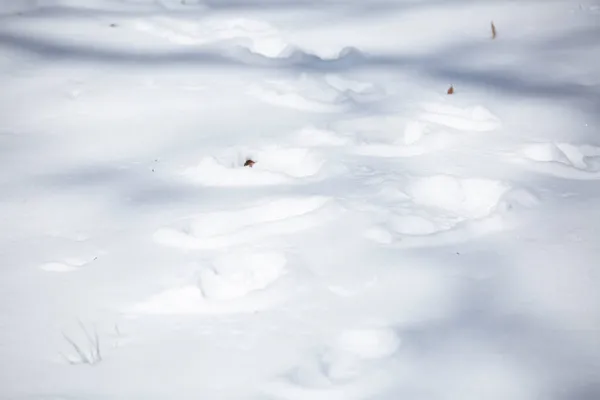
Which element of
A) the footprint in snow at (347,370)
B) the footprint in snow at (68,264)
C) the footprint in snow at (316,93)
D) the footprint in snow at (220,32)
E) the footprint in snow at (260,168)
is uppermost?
the footprint in snow at (220,32)

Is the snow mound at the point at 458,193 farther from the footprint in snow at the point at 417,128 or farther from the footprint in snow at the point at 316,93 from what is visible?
the footprint in snow at the point at 316,93

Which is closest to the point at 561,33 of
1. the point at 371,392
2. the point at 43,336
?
the point at 371,392

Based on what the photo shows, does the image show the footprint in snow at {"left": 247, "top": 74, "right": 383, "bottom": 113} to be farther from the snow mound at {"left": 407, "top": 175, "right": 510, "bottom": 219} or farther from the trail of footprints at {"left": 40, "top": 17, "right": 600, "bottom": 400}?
the snow mound at {"left": 407, "top": 175, "right": 510, "bottom": 219}

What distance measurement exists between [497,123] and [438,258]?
648 millimetres

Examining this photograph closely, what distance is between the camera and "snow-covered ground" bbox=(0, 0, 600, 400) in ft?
2.37

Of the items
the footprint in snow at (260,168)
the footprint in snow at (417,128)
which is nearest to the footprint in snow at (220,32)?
the footprint in snow at (417,128)

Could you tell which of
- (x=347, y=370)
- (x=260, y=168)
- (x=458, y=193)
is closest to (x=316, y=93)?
(x=260, y=168)

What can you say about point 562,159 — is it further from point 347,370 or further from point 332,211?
point 347,370

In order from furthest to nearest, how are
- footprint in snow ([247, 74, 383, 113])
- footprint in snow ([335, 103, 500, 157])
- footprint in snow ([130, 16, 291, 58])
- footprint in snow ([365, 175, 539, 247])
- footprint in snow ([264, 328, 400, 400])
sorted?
1. footprint in snow ([130, 16, 291, 58])
2. footprint in snow ([247, 74, 383, 113])
3. footprint in snow ([335, 103, 500, 157])
4. footprint in snow ([365, 175, 539, 247])
5. footprint in snow ([264, 328, 400, 400])

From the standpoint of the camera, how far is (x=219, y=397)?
0.68 metres

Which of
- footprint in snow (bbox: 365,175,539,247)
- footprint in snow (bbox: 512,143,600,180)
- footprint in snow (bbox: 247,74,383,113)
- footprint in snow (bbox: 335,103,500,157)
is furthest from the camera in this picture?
footprint in snow (bbox: 247,74,383,113)

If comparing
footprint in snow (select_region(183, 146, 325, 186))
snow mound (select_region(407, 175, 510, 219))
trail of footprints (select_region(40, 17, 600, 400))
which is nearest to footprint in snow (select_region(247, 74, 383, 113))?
trail of footprints (select_region(40, 17, 600, 400))

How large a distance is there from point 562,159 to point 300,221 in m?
0.64

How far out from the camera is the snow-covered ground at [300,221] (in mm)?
724
